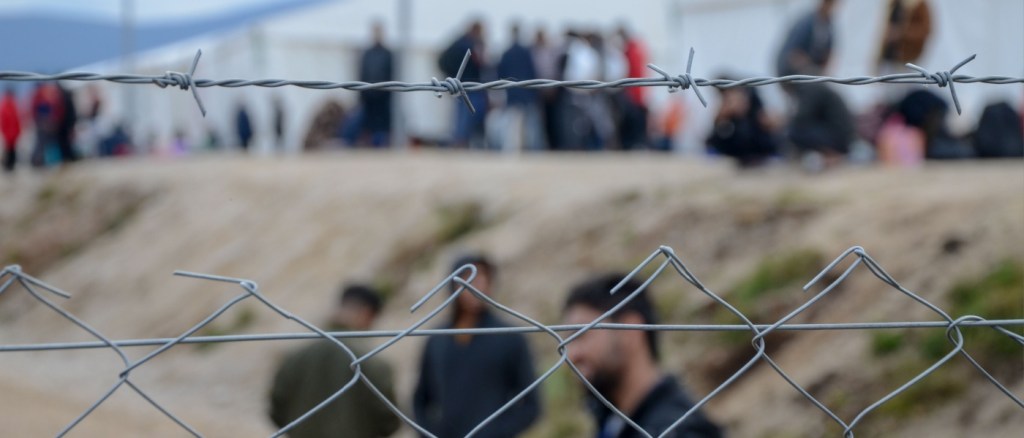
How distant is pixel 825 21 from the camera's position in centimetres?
995

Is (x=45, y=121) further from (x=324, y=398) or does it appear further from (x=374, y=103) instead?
(x=324, y=398)

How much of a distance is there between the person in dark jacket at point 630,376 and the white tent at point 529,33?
296 inches

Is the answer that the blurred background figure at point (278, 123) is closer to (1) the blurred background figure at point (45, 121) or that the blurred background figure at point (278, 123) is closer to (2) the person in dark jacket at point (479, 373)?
(1) the blurred background figure at point (45, 121)

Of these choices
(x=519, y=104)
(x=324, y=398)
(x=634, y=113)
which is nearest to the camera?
(x=324, y=398)

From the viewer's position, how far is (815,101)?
31.2 feet

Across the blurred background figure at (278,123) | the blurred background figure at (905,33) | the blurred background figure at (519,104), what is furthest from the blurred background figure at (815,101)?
the blurred background figure at (278,123)

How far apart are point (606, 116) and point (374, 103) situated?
10.5 feet

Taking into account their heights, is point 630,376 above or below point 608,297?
below

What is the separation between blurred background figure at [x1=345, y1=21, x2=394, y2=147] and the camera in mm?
16312

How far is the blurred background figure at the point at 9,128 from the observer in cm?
2078

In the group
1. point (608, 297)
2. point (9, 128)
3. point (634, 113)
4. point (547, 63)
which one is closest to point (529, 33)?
point (9, 128)

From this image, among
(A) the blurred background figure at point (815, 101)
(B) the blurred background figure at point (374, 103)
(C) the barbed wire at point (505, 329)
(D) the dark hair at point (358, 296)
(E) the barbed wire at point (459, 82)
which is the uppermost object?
(E) the barbed wire at point (459, 82)

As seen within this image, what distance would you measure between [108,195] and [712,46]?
8.35 m

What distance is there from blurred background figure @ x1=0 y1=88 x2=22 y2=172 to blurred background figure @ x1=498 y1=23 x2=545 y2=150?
27.6ft
